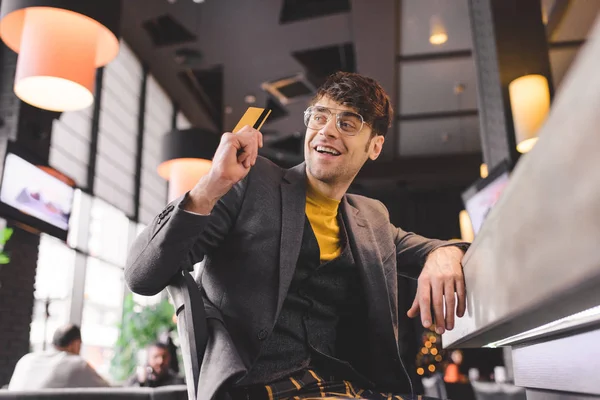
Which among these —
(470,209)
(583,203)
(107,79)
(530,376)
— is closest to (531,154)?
(583,203)

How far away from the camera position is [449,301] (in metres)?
1.10

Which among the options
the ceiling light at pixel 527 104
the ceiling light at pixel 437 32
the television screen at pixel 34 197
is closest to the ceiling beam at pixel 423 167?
the ceiling light at pixel 437 32

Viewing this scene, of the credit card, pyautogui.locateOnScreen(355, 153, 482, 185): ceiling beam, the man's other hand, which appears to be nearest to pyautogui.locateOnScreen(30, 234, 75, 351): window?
the credit card

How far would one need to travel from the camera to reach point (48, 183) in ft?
16.2

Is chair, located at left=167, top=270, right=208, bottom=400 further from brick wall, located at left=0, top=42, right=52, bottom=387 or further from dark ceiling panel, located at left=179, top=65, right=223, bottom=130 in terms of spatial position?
dark ceiling panel, located at left=179, top=65, right=223, bottom=130

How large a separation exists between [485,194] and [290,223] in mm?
2504

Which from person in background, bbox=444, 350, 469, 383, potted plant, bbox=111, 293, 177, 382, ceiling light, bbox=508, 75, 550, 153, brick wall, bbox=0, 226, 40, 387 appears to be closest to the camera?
ceiling light, bbox=508, 75, 550, 153

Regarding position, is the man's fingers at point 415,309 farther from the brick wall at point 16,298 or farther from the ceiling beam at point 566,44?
the ceiling beam at point 566,44

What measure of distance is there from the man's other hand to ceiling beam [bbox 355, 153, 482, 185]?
343 inches

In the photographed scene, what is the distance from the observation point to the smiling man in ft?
3.72

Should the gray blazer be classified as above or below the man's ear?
below

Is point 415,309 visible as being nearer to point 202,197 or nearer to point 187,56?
point 202,197

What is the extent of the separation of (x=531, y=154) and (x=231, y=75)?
24.8 ft

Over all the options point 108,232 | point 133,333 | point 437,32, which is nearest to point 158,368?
point 133,333
